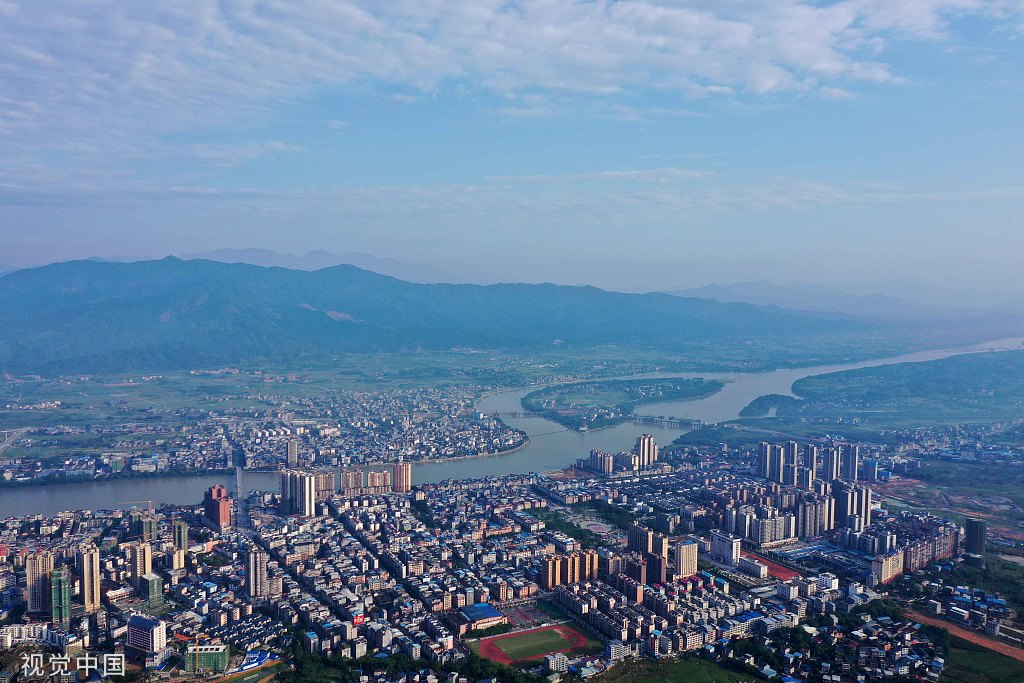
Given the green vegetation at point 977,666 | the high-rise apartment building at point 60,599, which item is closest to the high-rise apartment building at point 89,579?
the high-rise apartment building at point 60,599

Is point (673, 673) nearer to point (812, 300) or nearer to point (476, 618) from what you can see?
point (476, 618)

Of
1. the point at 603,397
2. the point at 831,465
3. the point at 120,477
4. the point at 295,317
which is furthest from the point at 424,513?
the point at 295,317

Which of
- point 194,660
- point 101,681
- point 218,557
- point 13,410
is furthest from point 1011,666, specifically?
point 13,410

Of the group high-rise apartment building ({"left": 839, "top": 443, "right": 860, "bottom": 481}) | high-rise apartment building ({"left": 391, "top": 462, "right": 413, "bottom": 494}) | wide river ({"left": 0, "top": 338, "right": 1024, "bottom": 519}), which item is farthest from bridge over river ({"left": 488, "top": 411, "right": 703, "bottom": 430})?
high-rise apartment building ({"left": 391, "top": 462, "right": 413, "bottom": 494})

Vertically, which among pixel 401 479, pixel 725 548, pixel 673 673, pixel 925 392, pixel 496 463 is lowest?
pixel 673 673

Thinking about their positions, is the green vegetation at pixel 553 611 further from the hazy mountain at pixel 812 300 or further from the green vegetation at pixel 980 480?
the hazy mountain at pixel 812 300

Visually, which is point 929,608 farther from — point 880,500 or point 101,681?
point 101,681
